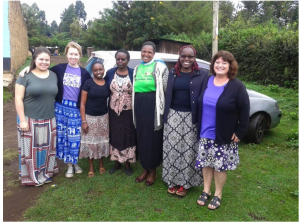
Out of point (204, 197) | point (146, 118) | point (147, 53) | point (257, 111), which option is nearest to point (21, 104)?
point (146, 118)

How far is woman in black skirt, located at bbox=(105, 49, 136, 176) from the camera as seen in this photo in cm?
353

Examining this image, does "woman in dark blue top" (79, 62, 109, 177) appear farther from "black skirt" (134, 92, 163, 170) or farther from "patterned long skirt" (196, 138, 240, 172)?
"patterned long skirt" (196, 138, 240, 172)

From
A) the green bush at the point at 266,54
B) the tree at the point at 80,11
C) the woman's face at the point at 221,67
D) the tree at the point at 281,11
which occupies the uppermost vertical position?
the tree at the point at 80,11

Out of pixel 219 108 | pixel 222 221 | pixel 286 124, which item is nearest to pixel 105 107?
pixel 219 108

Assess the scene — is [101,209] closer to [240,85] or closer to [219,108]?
[219,108]

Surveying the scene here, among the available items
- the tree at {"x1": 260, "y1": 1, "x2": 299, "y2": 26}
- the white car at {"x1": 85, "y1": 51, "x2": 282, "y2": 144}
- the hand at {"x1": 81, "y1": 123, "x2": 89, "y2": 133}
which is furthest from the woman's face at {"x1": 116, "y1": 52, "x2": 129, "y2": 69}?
the tree at {"x1": 260, "y1": 1, "x2": 299, "y2": 26}

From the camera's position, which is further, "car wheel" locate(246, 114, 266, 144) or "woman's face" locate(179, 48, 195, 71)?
"car wheel" locate(246, 114, 266, 144)

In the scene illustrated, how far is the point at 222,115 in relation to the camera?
9.25 feet

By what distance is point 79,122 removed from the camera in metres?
3.68

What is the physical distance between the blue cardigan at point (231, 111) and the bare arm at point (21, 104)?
220cm

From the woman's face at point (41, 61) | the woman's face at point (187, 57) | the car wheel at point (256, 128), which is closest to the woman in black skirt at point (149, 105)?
the woman's face at point (187, 57)

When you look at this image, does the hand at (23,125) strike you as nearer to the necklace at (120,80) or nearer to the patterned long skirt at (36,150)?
the patterned long skirt at (36,150)

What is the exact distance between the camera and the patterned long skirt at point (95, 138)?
12.0 ft

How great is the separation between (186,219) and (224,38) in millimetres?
13052
